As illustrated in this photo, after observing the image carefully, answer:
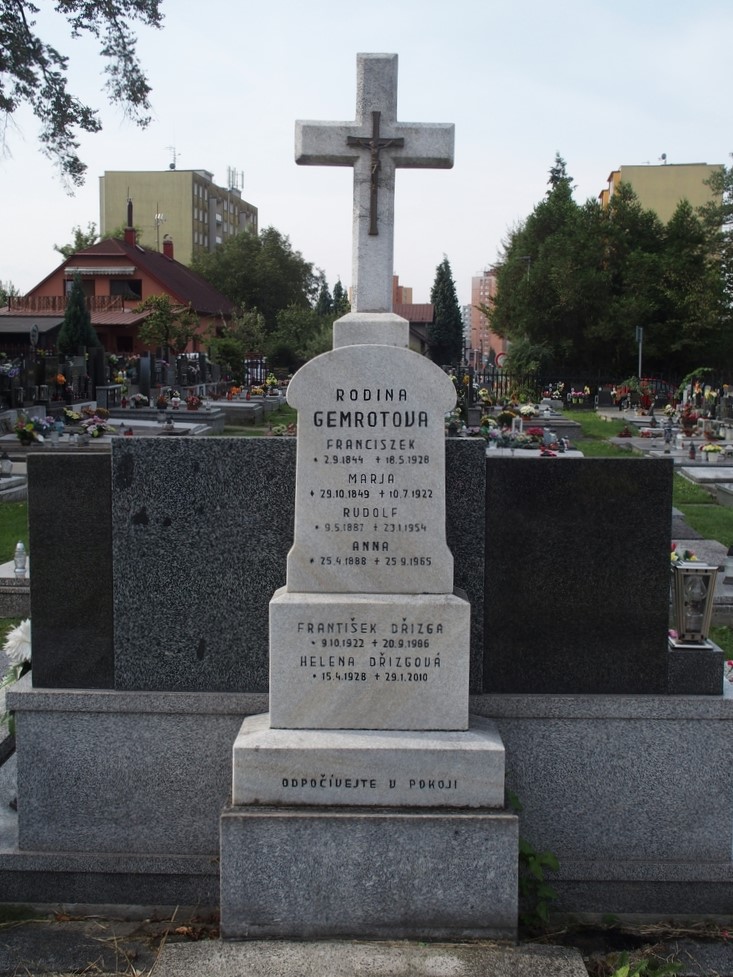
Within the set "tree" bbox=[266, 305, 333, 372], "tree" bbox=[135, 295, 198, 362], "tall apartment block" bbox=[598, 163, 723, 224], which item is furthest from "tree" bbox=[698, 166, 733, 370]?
"tree" bbox=[135, 295, 198, 362]

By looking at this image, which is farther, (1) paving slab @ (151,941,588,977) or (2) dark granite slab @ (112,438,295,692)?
(2) dark granite slab @ (112,438,295,692)

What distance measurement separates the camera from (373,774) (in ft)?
13.1

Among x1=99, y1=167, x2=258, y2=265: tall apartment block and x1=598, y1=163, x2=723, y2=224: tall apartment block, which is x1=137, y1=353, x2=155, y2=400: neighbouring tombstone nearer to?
x1=598, y1=163, x2=723, y2=224: tall apartment block

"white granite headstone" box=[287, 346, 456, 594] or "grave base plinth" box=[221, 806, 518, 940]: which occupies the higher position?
"white granite headstone" box=[287, 346, 456, 594]

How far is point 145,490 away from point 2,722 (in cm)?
179

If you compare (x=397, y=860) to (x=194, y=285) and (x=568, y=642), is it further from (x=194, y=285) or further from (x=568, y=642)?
(x=194, y=285)

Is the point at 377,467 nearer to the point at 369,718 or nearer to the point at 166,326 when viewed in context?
the point at 369,718

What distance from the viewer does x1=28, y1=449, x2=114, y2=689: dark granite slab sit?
4504 mm

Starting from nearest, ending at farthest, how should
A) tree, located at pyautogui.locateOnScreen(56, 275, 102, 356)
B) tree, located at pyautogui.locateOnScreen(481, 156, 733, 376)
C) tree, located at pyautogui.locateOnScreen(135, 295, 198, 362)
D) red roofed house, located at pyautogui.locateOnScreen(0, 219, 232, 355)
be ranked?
tree, located at pyautogui.locateOnScreen(56, 275, 102, 356)
tree, located at pyautogui.locateOnScreen(135, 295, 198, 362)
tree, located at pyautogui.locateOnScreen(481, 156, 733, 376)
red roofed house, located at pyautogui.locateOnScreen(0, 219, 232, 355)

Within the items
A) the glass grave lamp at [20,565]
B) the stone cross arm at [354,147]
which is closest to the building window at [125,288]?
the glass grave lamp at [20,565]

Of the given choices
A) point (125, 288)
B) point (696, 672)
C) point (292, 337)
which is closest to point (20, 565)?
point (696, 672)

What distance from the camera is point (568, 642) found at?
455cm

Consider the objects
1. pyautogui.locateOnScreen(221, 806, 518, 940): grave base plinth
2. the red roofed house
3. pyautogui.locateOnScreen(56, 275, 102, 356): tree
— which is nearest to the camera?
pyautogui.locateOnScreen(221, 806, 518, 940): grave base plinth

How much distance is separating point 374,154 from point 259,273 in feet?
224
